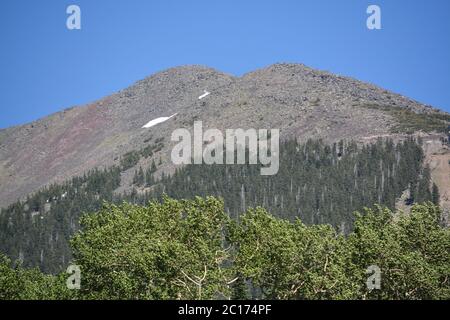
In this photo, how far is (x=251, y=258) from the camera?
68875 millimetres

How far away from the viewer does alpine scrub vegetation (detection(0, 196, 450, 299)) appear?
217 feet

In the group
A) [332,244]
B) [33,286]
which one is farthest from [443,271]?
[33,286]

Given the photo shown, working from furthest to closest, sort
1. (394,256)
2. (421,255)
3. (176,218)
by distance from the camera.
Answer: (176,218) < (421,255) < (394,256)

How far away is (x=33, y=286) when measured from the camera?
81750 mm

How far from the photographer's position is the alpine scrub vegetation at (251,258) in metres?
66.0

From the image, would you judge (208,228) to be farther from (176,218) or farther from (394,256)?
(394,256)

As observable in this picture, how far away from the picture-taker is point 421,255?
70.5m
